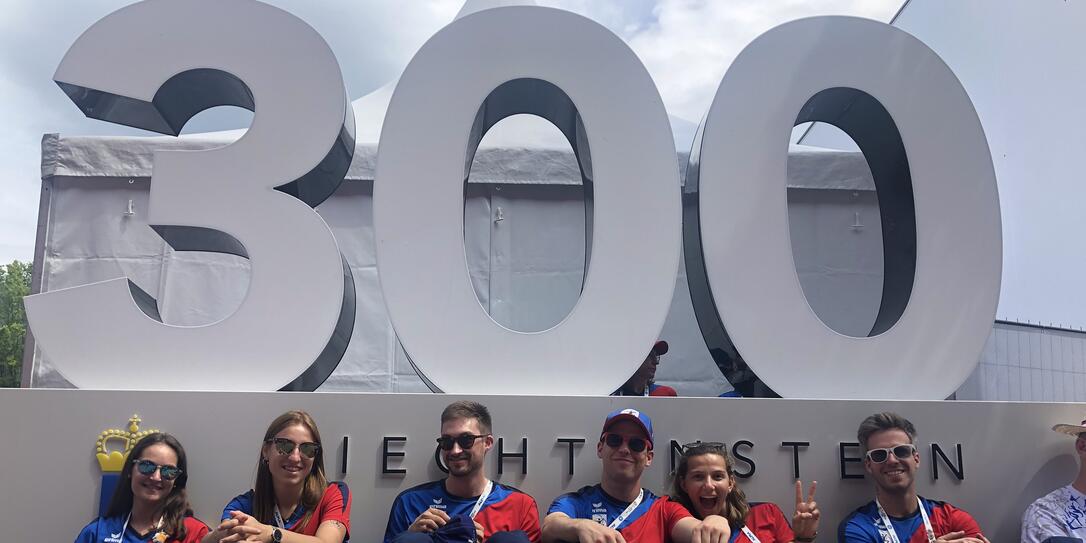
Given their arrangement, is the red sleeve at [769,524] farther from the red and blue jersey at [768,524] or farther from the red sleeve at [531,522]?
the red sleeve at [531,522]

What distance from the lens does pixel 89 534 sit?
8.82ft

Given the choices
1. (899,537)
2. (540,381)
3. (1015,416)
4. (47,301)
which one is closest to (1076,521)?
(1015,416)

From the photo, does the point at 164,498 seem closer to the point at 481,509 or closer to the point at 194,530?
the point at 194,530

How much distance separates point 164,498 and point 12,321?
9.15 m

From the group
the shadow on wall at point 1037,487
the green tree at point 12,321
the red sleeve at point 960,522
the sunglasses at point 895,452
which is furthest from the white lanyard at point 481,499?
the green tree at point 12,321

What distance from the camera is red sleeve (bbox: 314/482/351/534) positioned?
270cm

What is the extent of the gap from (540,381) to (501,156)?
262 centimetres

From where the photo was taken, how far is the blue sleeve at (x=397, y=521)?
9.05 ft

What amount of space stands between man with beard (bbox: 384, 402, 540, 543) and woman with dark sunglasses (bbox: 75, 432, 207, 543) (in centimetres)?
74

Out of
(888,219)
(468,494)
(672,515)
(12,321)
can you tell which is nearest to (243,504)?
(468,494)

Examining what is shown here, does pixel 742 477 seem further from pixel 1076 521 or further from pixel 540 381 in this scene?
pixel 1076 521

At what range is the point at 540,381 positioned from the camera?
3268 millimetres

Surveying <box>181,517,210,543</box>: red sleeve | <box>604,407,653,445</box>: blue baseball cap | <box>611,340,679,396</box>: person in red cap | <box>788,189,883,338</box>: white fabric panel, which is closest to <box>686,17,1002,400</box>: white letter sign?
<box>611,340,679,396</box>: person in red cap

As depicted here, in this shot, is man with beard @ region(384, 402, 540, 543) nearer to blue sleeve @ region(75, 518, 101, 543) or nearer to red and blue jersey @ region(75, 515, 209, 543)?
red and blue jersey @ region(75, 515, 209, 543)
